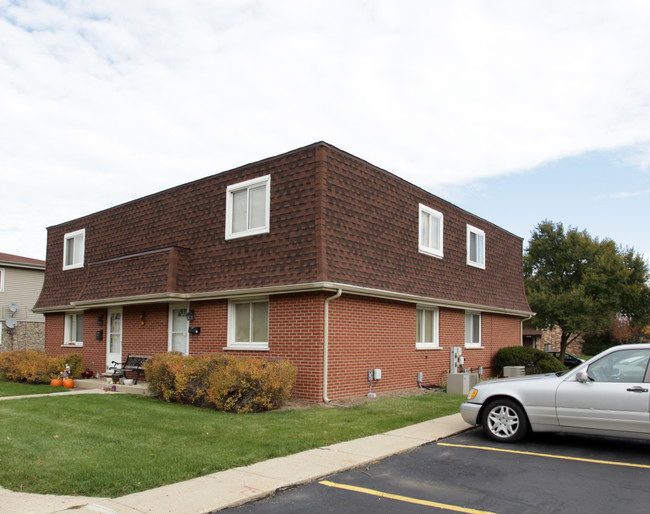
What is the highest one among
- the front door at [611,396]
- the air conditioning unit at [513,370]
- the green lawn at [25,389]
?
the front door at [611,396]

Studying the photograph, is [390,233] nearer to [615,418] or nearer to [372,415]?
[372,415]

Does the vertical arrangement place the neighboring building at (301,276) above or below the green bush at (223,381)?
above

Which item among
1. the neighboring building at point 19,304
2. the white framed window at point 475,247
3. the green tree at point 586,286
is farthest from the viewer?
the green tree at point 586,286

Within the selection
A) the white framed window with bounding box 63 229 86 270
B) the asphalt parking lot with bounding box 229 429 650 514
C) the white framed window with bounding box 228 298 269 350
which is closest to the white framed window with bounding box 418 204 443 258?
the white framed window with bounding box 228 298 269 350

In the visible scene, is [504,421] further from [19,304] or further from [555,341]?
[555,341]

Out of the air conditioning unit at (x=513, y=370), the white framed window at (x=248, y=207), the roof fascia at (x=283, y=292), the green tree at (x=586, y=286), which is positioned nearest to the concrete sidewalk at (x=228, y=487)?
the roof fascia at (x=283, y=292)

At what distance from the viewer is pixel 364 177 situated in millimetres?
14562

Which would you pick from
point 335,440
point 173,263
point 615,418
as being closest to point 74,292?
point 173,263

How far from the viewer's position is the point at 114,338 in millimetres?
18844

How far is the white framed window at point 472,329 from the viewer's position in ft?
64.1

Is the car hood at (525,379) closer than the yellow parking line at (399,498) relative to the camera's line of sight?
No

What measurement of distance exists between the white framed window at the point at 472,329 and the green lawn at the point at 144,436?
6532 millimetres

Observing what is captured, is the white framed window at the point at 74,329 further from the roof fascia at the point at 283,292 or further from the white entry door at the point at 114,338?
the white entry door at the point at 114,338

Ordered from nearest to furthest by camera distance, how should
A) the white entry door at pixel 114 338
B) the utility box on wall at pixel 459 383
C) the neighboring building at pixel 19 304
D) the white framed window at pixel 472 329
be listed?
the utility box on wall at pixel 459 383, the white entry door at pixel 114 338, the white framed window at pixel 472 329, the neighboring building at pixel 19 304
